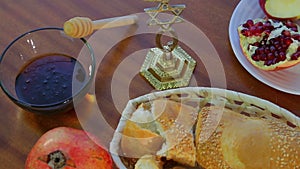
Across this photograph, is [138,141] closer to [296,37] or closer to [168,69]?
[168,69]

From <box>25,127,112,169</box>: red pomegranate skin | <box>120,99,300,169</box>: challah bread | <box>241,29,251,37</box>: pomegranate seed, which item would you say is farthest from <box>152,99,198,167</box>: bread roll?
<box>241,29,251,37</box>: pomegranate seed

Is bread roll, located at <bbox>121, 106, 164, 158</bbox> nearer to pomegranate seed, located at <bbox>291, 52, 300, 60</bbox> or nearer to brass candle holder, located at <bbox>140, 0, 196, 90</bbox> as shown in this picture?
brass candle holder, located at <bbox>140, 0, 196, 90</bbox>

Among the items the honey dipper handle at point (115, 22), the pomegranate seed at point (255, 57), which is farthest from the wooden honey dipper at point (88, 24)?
the pomegranate seed at point (255, 57)

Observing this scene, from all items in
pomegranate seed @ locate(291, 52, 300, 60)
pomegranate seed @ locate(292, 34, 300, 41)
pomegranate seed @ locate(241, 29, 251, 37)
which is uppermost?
pomegranate seed @ locate(241, 29, 251, 37)

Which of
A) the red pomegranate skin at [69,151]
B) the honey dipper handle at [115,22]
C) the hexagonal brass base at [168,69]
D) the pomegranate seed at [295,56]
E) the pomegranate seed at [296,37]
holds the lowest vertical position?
the red pomegranate skin at [69,151]

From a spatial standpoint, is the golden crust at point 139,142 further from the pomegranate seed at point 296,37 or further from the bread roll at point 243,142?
the pomegranate seed at point 296,37

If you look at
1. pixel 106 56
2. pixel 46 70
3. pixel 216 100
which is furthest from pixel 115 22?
pixel 216 100
